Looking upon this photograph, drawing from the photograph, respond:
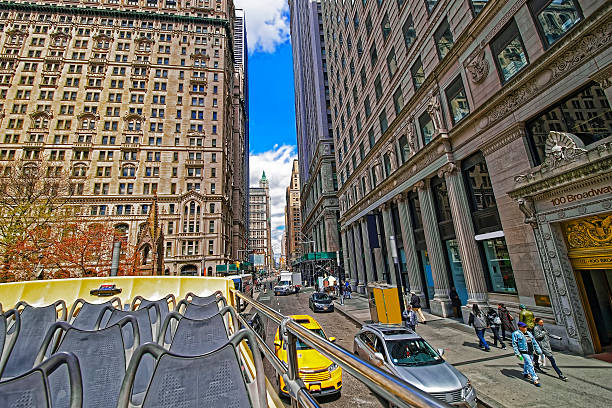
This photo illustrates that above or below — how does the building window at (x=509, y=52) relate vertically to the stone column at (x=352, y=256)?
above

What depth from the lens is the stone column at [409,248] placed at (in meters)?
21.3

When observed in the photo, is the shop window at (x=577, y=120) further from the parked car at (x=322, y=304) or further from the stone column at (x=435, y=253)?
the parked car at (x=322, y=304)

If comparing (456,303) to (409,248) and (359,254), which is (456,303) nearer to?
(409,248)

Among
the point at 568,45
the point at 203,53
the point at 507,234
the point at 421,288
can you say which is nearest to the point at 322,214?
the point at 421,288

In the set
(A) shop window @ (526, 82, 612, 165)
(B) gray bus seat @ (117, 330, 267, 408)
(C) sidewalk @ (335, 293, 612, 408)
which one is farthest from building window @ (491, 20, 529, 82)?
(B) gray bus seat @ (117, 330, 267, 408)

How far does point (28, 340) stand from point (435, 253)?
777 inches

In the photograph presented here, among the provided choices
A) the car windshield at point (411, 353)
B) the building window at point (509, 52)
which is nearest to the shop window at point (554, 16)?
the building window at point (509, 52)

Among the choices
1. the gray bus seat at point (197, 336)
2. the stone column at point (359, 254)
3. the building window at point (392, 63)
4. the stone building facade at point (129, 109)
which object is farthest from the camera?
the stone building facade at point (129, 109)

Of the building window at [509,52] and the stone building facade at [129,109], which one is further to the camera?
the stone building facade at [129,109]

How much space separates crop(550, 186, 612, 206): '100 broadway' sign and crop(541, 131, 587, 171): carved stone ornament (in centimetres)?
122

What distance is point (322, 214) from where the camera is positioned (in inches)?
2062

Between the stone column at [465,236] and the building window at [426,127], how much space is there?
10.5ft

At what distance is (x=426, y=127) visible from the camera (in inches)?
765

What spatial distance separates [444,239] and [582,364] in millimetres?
9979
